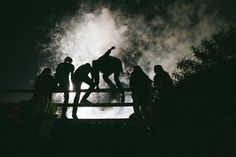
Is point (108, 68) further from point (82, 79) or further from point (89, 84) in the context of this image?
point (82, 79)

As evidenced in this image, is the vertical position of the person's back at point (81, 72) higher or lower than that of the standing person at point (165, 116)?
higher

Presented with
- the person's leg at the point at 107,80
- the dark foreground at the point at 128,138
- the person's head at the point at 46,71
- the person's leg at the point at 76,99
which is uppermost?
the person's head at the point at 46,71

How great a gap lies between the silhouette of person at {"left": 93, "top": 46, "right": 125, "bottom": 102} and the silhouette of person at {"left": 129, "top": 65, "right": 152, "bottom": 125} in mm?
770

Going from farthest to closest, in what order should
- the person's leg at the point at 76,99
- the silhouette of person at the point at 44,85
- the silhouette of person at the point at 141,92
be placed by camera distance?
1. the silhouette of person at the point at 44,85
2. the person's leg at the point at 76,99
3. the silhouette of person at the point at 141,92

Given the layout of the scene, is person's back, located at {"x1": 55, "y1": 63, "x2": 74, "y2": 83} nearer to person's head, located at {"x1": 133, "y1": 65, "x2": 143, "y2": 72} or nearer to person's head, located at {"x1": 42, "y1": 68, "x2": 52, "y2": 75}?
person's head, located at {"x1": 42, "y1": 68, "x2": 52, "y2": 75}

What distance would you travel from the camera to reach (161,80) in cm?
835

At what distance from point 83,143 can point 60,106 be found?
2289mm

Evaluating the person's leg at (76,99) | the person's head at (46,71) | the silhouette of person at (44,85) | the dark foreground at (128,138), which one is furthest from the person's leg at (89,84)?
the dark foreground at (128,138)

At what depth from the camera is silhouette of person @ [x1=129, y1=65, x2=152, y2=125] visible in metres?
8.12

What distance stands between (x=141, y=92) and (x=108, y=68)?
1693 mm

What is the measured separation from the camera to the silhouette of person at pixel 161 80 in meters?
8.26

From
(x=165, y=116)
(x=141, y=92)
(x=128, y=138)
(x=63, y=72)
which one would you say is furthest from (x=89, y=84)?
(x=165, y=116)

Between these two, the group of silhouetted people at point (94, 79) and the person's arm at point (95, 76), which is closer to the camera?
the group of silhouetted people at point (94, 79)

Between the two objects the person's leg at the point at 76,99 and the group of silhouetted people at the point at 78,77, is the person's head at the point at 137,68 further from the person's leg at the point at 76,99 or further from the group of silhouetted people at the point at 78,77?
the person's leg at the point at 76,99
